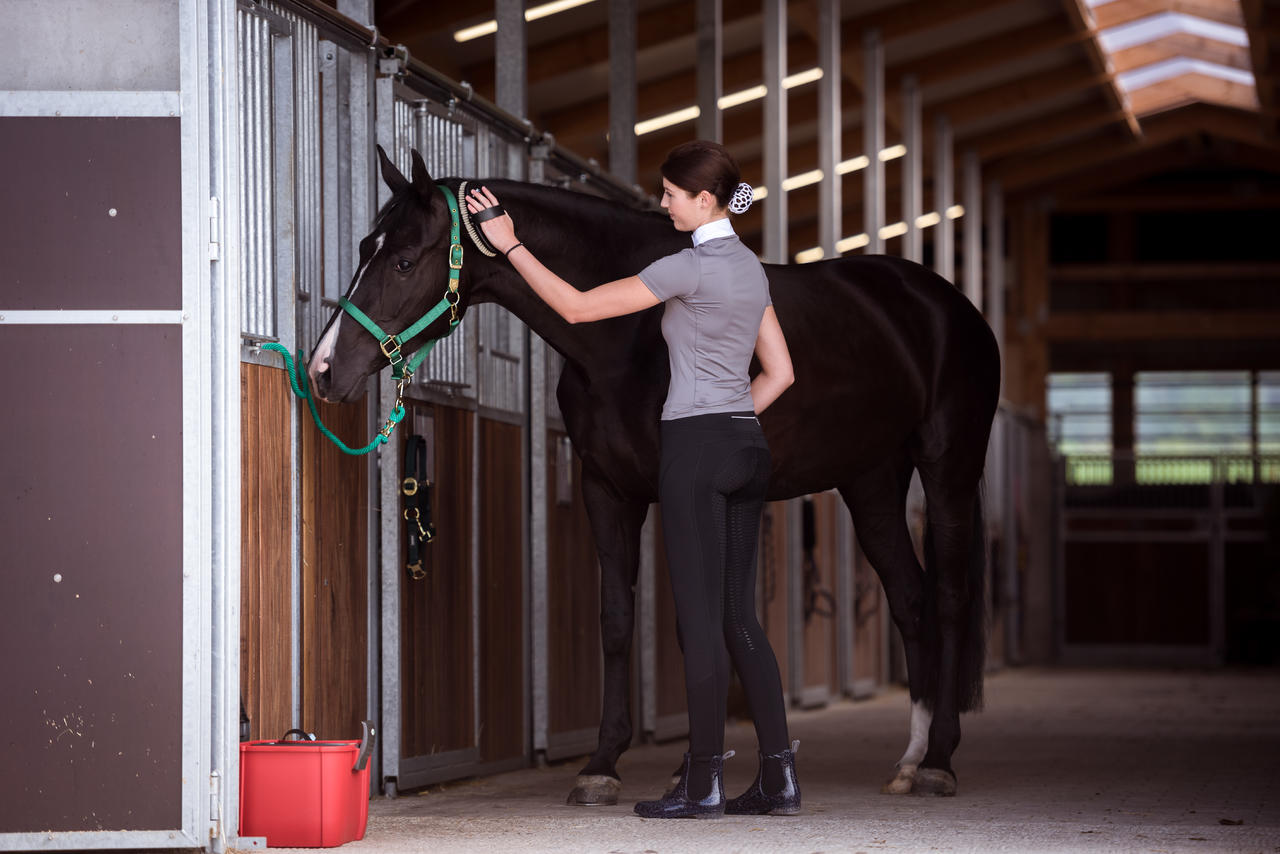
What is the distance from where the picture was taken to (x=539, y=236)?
421cm

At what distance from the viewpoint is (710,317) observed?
375 centimetres

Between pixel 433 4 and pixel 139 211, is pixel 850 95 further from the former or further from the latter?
pixel 139 211

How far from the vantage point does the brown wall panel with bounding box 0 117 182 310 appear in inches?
137

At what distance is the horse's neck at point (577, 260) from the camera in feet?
13.8

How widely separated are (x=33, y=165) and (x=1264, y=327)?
53.7 ft

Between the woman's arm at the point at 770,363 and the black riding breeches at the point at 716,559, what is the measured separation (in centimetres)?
11

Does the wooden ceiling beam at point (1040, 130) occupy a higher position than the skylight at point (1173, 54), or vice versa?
the skylight at point (1173, 54)

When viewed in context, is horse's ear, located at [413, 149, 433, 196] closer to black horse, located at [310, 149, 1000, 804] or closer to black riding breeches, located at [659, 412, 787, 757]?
black horse, located at [310, 149, 1000, 804]

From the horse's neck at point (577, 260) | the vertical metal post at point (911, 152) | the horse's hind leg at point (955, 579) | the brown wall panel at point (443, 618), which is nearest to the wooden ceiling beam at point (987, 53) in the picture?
the vertical metal post at point (911, 152)

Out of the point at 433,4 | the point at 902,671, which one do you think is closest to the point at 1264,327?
the point at 902,671

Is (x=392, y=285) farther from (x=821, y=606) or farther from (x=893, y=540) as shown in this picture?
(x=821, y=606)

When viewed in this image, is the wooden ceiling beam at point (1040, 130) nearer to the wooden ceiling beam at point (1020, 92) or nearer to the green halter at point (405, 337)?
the wooden ceiling beam at point (1020, 92)

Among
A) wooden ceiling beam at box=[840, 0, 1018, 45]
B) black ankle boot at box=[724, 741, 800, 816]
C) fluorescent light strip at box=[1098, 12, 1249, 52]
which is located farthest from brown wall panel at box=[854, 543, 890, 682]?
black ankle boot at box=[724, 741, 800, 816]

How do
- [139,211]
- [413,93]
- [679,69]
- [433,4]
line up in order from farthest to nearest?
[679,69] → [433,4] → [413,93] → [139,211]
